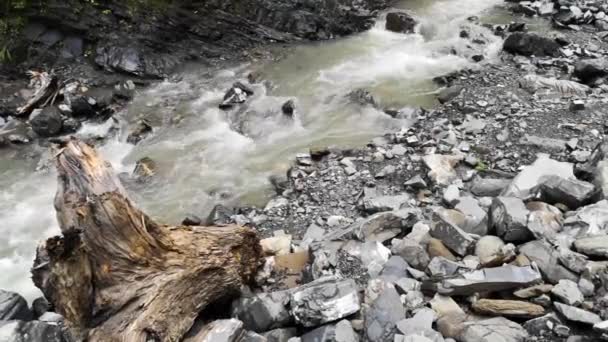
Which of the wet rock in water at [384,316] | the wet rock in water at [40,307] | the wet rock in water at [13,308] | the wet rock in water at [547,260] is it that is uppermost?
the wet rock in water at [547,260]

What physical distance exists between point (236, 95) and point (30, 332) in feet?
20.6

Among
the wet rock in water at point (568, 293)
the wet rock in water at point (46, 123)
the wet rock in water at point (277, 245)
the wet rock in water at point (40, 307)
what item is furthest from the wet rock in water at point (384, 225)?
the wet rock in water at point (46, 123)

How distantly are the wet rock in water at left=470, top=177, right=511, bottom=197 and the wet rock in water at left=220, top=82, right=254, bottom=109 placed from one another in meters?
4.97

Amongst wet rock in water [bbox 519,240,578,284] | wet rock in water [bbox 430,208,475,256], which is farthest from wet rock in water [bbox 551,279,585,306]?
wet rock in water [bbox 430,208,475,256]

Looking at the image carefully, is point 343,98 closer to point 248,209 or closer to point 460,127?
point 460,127

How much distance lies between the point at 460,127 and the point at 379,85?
8.08ft

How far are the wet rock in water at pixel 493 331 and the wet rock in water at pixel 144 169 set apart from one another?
5.62 m

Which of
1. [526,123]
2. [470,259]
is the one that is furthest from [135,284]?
[526,123]

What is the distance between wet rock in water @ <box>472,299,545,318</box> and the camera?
3.86 m

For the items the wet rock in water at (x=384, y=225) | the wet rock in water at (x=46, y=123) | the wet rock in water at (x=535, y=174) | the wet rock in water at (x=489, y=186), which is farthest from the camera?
the wet rock in water at (x=46, y=123)

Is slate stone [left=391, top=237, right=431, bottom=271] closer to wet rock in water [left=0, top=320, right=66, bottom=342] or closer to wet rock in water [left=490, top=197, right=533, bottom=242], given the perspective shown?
wet rock in water [left=490, top=197, right=533, bottom=242]

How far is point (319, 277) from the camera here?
4.90 meters

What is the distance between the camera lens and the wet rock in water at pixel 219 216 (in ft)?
22.2

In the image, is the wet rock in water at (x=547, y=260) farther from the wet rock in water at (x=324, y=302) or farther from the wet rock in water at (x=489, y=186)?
the wet rock in water at (x=489, y=186)
